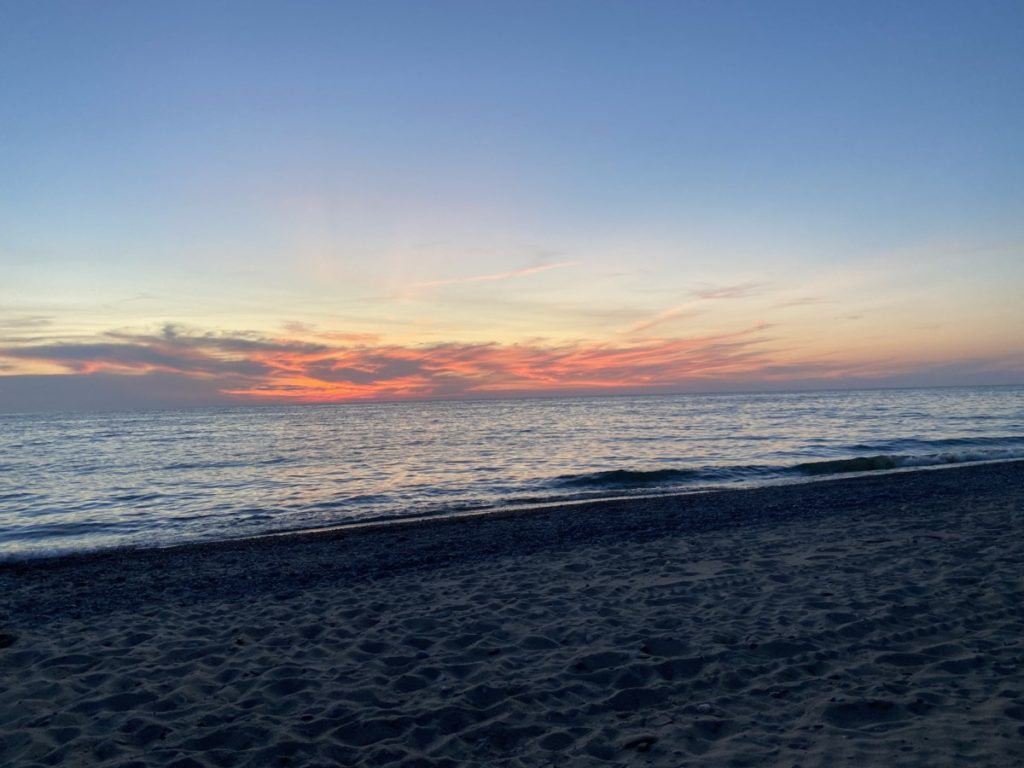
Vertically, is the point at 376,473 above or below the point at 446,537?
below

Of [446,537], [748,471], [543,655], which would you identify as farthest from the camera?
[748,471]

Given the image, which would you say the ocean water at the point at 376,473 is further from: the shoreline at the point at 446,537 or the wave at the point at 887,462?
the shoreline at the point at 446,537

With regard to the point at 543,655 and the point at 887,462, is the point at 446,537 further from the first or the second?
the point at 887,462

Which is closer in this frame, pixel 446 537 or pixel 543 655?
pixel 543 655

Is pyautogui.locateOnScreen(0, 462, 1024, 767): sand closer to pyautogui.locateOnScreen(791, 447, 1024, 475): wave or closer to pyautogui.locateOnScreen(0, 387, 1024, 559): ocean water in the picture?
pyautogui.locateOnScreen(0, 387, 1024, 559): ocean water

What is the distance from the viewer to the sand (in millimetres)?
4969

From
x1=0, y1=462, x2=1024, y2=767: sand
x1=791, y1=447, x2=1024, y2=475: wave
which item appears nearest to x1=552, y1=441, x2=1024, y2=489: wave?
x1=791, y1=447, x2=1024, y2=475: wave

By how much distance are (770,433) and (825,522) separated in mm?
31902

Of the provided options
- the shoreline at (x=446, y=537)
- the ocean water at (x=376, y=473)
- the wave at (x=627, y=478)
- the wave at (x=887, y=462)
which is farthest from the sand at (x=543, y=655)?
the wave at (x=887, y=462)

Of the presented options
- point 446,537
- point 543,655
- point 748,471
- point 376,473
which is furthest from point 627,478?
point 543,655

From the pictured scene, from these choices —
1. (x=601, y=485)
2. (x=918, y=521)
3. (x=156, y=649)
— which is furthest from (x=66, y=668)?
(x=601, y=485)

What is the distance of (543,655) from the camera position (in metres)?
6.67

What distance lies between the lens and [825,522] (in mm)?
12961

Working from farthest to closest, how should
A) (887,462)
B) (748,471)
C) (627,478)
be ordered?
1. (887,462)
2. (748,471)
3. (627,478)
